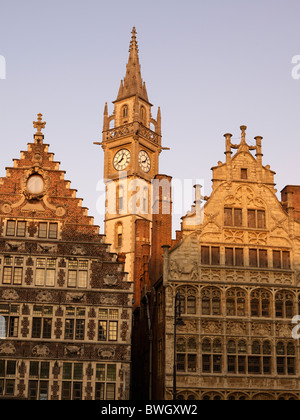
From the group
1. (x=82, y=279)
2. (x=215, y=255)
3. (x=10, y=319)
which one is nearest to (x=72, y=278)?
(x=82, y=279)

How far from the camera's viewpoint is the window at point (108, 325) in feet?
129

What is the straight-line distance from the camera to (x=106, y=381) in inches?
1526

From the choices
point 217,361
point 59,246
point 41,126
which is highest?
point 41,126

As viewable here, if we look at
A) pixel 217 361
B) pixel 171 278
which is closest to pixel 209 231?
pixel 171 278

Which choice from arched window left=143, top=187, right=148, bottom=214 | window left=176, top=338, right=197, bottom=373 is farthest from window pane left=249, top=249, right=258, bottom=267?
arched window left=143, top=187, right=148, bottom=214

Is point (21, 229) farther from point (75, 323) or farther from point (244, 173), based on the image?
point (244, 173)

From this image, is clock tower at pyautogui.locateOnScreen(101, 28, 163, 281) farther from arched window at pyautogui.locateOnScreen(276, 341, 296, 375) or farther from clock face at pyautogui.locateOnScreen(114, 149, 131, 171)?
arched window at pyautogui.locateOnScreen(276, 341, 296, 375)

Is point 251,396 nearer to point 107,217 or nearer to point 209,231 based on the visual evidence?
point 209,231

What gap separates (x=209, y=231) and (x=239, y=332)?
6.26 metres

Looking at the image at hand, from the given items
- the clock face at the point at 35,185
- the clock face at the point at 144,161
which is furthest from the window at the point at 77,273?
the clock face at the point at 144,161

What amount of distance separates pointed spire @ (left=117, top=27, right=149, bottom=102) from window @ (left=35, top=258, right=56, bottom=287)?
6049cm

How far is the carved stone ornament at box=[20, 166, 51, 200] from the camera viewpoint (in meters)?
41.5
